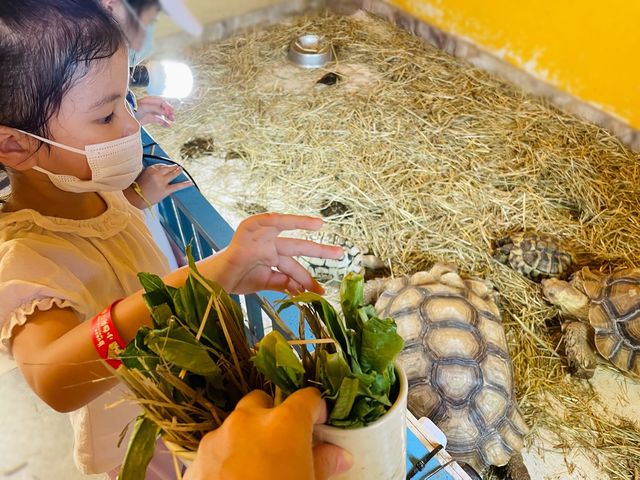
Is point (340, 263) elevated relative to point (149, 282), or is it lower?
lower

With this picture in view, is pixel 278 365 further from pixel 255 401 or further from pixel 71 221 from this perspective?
pixel 71 221

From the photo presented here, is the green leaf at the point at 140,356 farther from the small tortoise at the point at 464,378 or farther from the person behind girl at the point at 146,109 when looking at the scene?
the small tortoise at the point at 464,378

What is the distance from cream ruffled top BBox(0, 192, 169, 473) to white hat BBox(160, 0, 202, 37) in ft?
8.21

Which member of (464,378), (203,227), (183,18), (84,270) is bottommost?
(464,378)

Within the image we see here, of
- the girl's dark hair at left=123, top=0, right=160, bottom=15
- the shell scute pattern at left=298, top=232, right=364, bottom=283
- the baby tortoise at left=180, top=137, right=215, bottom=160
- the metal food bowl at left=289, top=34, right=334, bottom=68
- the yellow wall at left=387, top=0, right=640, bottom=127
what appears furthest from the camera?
the metal food bowl at left=289, top=34, right=334, bottom=68

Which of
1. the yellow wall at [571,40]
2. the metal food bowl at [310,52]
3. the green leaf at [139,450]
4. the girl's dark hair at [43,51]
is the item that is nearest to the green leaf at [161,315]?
the green leaf at [139,450]

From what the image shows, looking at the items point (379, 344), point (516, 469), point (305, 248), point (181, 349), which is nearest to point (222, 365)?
point (181, 349)

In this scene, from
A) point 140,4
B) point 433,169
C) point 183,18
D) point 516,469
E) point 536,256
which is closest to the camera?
point 516,469

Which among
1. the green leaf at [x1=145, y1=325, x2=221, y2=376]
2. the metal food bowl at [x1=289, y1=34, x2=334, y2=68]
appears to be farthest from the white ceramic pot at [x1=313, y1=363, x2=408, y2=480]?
the metal food bowl at [x1=289, y1=34, x2=334, y2=68]

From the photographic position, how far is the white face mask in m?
0.98

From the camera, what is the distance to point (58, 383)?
82 cm

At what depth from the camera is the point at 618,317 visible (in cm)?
210

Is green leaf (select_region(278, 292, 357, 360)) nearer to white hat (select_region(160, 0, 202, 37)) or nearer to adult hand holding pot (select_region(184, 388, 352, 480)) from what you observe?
adult hand holding pot (select_region(184, 388, 352, 480))

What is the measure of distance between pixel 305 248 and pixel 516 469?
137cm
